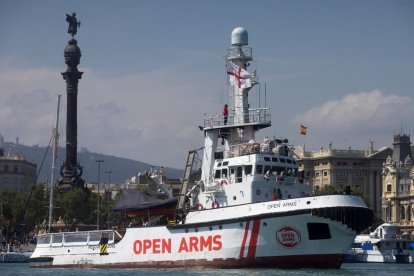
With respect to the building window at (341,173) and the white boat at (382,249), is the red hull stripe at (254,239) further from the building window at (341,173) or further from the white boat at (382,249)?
the building window at (341,173)

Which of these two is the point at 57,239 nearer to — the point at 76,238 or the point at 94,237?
the point at 76,238

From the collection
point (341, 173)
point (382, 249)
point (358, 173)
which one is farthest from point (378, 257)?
point (358, 173)

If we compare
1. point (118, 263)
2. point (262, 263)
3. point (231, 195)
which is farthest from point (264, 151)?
point (118, 263)

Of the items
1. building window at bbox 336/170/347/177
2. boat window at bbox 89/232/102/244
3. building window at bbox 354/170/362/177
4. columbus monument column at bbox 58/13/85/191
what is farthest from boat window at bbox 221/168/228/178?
building window at bbox 354/170/362/177

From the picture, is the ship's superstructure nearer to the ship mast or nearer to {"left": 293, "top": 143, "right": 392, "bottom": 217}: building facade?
the ship mast

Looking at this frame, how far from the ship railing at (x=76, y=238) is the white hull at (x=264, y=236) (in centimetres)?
599

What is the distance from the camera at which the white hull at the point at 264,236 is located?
5459 cm

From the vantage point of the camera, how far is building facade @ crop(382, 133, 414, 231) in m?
152

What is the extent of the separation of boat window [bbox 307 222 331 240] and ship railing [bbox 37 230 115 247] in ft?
47.6

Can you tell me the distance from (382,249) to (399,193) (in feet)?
176

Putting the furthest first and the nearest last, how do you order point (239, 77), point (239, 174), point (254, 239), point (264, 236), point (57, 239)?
point (57, 239) → point (239, 77) → point (239, 174) → point (254, 239) → point (264, 236)

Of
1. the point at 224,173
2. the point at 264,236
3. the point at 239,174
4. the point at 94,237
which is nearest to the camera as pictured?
the point at 264,236

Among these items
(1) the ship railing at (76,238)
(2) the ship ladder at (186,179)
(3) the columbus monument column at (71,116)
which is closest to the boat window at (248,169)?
(2) the ship ladder at (186,179)

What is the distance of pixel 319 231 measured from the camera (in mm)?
55094
